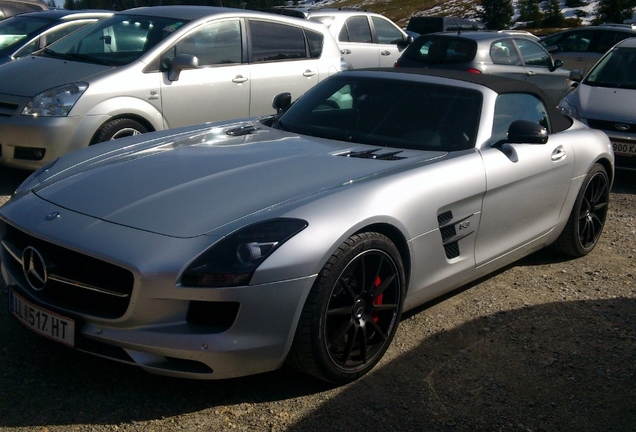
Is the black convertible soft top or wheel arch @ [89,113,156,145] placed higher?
the black convertible soft top

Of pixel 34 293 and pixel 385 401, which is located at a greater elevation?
pixel 34 293

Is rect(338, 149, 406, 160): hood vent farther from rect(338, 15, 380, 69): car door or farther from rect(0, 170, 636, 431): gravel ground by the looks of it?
rect(338, 15, 380, 69): car door

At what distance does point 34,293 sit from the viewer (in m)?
3.52

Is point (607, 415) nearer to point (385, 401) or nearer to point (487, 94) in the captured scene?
point (385, 401)

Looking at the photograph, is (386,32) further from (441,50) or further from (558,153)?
(558,153)

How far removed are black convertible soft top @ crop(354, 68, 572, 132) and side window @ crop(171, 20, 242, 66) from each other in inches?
113

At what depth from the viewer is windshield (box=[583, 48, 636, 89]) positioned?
9250mm

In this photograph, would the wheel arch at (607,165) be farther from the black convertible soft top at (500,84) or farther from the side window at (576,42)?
the side window at (576,42)

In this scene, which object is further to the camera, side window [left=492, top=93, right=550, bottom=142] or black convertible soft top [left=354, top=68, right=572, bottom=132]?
black convertible soft top [left=354, top=68, right=572, bottom=132]

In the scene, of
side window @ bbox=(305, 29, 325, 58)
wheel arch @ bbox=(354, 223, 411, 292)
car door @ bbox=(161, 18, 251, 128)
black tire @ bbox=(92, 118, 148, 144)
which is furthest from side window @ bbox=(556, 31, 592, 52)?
wheel arch @ bbox=(354, 223, 411, 292)

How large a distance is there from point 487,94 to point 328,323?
2141mm

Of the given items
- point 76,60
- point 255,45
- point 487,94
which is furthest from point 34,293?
point 255,45

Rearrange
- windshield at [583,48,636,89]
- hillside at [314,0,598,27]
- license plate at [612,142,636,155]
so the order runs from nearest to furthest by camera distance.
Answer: license plate at [612,142,636,155], windshield at [583,48,636,89], hillside at [314,0,598,27]

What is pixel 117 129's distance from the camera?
7090 millimetres
